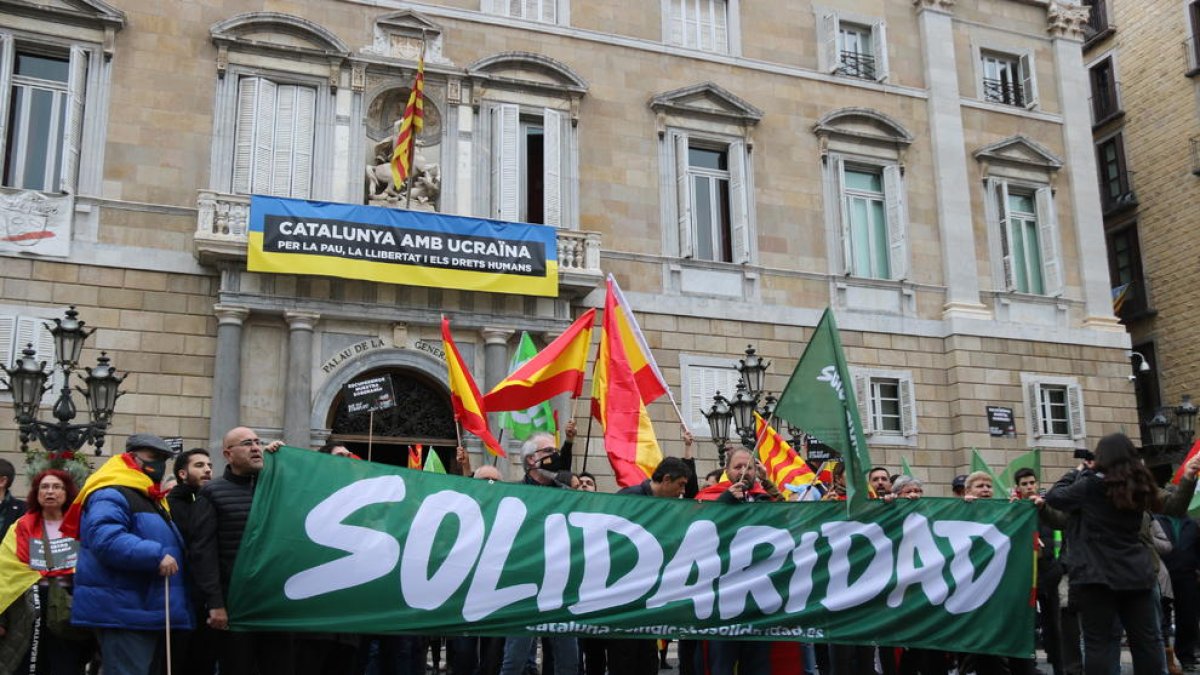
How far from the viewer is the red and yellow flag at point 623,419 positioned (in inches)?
430

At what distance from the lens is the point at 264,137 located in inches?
733

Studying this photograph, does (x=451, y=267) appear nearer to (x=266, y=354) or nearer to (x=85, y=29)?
(x=266, y=354)

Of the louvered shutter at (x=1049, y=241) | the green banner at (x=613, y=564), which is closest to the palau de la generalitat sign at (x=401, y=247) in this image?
the green banner at (x=613, y=564)

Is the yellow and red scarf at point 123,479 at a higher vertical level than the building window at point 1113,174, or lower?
lower

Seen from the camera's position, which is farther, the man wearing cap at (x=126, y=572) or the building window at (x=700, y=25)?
the building window at (x=700, y=25)

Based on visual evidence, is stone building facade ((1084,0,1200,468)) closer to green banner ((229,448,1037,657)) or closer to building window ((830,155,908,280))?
building window ((830,155,908,280))

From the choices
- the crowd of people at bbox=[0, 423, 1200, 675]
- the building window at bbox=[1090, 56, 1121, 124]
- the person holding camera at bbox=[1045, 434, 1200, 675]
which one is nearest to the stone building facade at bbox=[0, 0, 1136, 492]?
the building window at bbox=[1090, 56, 1121, 124]

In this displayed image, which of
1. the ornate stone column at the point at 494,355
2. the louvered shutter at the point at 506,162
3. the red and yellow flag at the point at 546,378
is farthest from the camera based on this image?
the louvered shutter at the point at 506,162

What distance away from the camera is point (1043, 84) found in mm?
25156

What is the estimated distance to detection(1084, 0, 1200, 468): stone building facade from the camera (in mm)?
29000

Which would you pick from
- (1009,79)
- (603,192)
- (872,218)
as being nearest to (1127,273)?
(1009,79)

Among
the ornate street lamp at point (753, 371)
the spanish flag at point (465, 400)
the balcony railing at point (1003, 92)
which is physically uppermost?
the balcony railing at point (1003, 92)

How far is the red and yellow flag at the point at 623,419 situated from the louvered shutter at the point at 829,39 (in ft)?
45.2

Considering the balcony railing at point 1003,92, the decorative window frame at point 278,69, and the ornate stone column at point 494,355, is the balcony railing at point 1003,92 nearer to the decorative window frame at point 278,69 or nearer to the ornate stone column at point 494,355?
the ornate stone column at point 494,355
